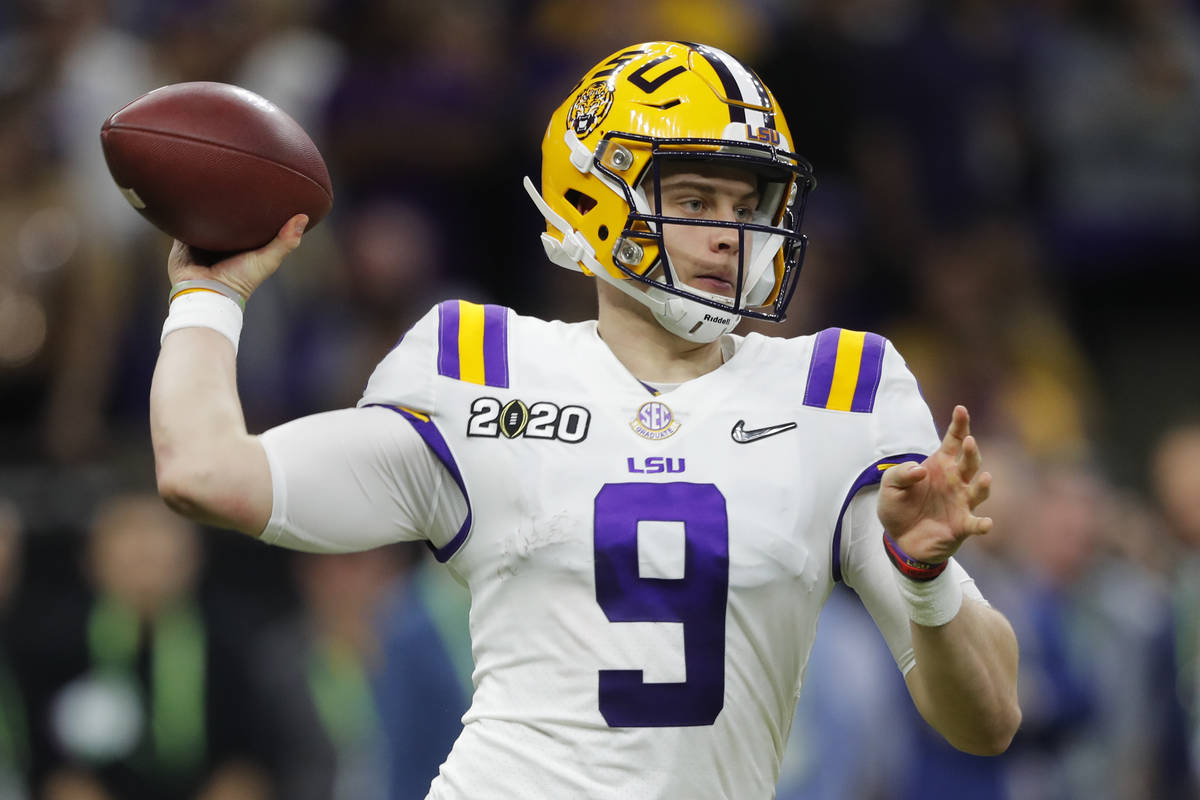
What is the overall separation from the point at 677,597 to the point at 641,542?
4.1 inches

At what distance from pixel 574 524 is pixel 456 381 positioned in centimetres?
33

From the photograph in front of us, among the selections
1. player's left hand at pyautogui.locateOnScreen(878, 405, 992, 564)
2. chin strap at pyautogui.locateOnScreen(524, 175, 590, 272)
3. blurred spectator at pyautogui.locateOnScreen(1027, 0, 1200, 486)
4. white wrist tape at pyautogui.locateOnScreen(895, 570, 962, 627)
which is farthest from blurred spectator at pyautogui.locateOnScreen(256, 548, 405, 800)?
blurred spectator at pyautogui.locateOnScreen(1027, 0, 1200, 486)

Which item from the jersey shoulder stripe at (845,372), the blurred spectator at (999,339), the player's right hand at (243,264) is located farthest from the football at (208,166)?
the blurred spectator at (999,339)

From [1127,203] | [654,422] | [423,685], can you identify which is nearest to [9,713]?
[423,685]

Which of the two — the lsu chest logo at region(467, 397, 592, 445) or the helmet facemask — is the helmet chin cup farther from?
the lsu chest logo at region(467, 397, 592, 445)

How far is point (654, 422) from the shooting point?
9.70 feet

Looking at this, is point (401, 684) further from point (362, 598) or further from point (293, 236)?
point (293, 236)

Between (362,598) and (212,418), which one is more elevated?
(212,418)

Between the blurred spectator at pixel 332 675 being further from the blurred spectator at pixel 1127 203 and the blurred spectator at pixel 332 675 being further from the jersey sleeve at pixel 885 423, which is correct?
the blurred spectator at pixel 1127 203

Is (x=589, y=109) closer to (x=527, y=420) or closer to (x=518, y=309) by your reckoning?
(x=527, y=420)

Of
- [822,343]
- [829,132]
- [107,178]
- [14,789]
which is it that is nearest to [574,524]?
[822,343]

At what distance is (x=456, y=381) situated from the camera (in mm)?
2992

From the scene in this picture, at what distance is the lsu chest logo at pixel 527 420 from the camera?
2936mm

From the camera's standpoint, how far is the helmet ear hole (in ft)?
10.6
